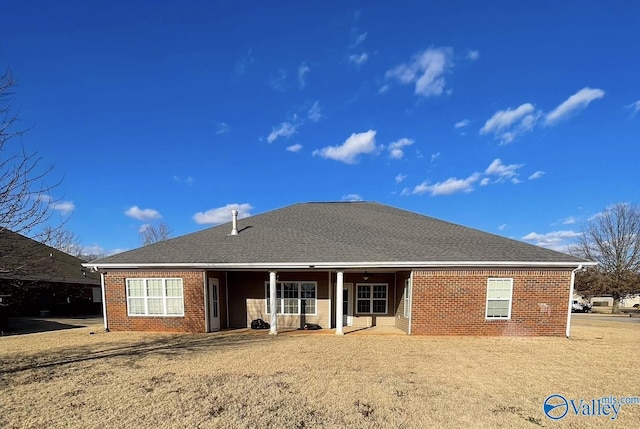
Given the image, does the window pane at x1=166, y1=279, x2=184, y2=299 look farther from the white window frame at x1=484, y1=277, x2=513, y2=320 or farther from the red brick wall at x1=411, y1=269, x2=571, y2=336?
the white window frame at x1=484, y1=277, x2=513, y2=320

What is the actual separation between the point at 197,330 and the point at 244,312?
2.08m

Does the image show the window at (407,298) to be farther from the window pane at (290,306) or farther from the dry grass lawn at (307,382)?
the window pane at (290,306)

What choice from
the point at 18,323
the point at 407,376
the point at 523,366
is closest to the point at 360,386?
the point at 407,376

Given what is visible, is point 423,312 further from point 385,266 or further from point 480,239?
point 480,239

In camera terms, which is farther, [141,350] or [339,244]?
[339,244]

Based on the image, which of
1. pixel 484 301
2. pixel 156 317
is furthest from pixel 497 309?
pixel 156 317

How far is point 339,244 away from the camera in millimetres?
12766

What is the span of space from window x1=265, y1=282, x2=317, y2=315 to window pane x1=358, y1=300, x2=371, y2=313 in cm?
215

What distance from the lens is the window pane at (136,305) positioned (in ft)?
40.4

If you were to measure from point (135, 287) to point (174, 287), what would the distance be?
5.45 ft

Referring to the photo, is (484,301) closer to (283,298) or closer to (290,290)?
(290,290)

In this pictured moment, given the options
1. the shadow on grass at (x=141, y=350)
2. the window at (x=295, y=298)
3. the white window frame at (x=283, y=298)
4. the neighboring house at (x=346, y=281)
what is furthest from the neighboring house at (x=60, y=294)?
the window at (x=295, y=298)

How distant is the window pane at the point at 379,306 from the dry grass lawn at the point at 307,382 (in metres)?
3.31

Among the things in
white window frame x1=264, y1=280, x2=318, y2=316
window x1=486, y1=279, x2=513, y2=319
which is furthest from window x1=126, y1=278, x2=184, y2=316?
window x1=486, y1=279, x2=513, y2=319
